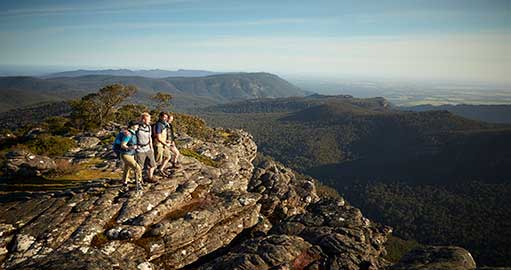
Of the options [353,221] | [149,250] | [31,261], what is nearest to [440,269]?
[353,221]

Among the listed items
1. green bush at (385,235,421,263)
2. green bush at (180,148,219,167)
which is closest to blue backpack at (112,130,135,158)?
green bush at (180,148,219,167)

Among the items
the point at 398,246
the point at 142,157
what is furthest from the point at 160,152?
the point at 398,246

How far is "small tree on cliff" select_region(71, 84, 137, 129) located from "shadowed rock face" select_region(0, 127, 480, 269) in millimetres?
34256

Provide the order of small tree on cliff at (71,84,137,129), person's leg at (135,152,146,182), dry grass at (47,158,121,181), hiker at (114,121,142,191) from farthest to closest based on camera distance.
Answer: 1. small tree on cliff at (71,84,137,129)
2. dry grass at (47,158,121,181)
3. person's leg at (135,152,146,182)
4. hiker at (114,121,142,191)

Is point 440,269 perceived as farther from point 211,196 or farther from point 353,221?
point 211,196

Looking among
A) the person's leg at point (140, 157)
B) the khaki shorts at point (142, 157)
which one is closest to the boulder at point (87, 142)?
the khaki shorts at point (142, 157)

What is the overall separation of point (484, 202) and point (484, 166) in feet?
128

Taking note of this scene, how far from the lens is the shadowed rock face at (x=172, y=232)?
15.6m

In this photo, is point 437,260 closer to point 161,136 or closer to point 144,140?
point 144,140

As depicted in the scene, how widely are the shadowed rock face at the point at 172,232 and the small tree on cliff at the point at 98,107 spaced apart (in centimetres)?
3426

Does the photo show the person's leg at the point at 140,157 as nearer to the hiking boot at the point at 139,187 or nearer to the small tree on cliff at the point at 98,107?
the hiking boot at the point at 139,187

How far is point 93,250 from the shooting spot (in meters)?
15.0

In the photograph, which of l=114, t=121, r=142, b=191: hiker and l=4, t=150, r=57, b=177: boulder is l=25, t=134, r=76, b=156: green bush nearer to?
l=4, t=150, r=57, b=177: boulder

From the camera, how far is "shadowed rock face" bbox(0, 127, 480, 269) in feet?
51.1
